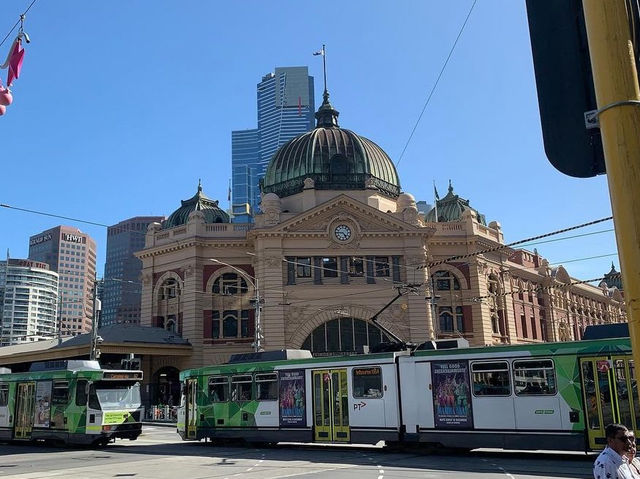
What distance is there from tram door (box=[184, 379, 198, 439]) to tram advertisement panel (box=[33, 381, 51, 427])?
567 centimetres

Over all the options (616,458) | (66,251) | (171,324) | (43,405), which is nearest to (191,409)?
(43,405)

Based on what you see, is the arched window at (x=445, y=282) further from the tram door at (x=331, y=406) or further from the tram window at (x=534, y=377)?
the tram window at (x=534, y=377)

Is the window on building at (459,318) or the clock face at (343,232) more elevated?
the clock face at (343,232)

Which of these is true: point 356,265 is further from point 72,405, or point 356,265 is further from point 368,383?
point 368,383

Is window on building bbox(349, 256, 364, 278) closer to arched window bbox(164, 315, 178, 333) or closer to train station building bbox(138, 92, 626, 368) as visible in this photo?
train station building bbox(138, 92, 626, 368)

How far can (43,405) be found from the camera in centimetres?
2658

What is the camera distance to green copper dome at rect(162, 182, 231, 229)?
59312mm

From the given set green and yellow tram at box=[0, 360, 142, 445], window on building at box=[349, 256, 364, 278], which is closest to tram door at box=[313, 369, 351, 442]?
green and yellow tram at box=[0, 360, 142, 445]

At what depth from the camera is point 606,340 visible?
17.3 meters

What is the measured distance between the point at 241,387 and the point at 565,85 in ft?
75.3

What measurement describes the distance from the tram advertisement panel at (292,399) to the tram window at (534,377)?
7638mm

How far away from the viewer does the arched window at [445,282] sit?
5175 cm

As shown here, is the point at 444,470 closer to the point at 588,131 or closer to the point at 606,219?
the point at 606,219

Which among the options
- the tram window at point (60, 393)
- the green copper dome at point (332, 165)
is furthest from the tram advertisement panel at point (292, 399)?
the green copper dome at point (332, 165)
